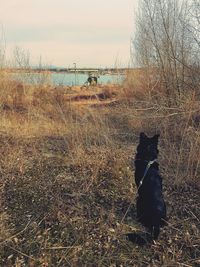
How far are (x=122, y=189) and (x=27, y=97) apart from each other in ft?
28.1

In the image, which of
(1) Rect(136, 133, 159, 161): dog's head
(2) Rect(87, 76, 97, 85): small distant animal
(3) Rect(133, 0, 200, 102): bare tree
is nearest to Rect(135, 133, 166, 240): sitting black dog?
(1) Rect(136, 133, 159, 161): dog's head

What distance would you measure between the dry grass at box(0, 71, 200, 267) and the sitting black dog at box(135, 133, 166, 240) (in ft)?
0.58

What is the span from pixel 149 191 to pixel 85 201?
40.9 inches

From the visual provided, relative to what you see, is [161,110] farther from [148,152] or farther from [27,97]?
[27,97]

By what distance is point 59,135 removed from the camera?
794 cm

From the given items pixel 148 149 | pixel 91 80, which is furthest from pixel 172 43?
pixel 91 80

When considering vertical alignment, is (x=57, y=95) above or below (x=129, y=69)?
below

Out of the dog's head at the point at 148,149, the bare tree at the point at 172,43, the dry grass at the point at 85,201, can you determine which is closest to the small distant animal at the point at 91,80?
the bare tree at the point at 172,43

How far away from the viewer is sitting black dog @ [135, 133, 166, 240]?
342cm

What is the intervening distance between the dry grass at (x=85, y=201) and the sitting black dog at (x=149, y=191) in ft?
0.58

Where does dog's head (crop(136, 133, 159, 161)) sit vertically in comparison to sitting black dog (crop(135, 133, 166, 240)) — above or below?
above

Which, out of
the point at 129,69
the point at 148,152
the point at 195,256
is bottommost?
the point at 195,256

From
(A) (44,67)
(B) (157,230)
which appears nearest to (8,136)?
(B) (157,230)

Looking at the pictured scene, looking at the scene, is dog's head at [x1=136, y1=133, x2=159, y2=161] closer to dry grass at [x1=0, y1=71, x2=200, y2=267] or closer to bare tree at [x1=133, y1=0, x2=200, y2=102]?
dry grass at [x1=0, y1=71, x2=200, y2=267]
